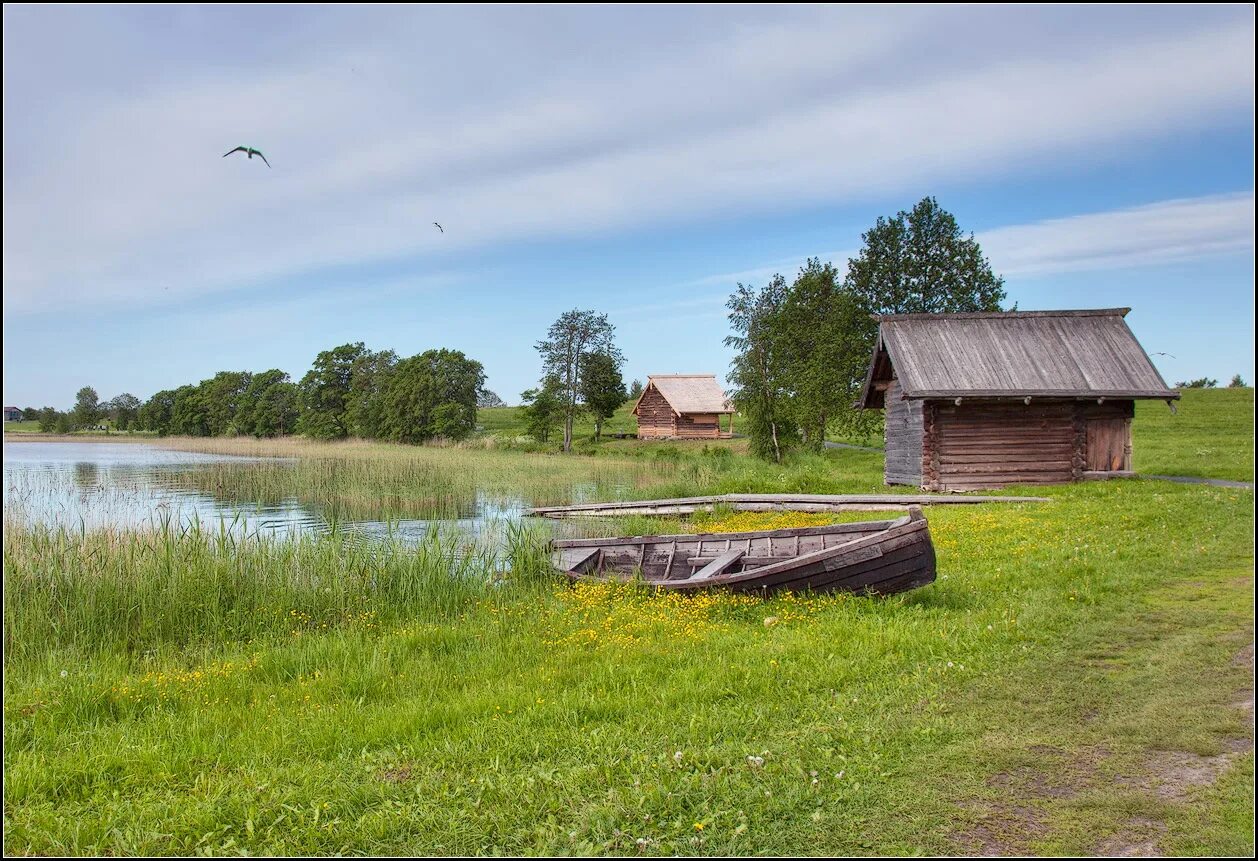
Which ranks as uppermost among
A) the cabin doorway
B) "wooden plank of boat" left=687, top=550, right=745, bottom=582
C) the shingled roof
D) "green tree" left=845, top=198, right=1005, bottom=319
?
"green tree" left=845, top=198, right=1005, bottom=319

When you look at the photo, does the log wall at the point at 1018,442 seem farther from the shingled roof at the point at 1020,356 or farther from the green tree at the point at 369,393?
the green tree at the point at 369,393

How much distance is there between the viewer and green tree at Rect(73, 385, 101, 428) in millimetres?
75625

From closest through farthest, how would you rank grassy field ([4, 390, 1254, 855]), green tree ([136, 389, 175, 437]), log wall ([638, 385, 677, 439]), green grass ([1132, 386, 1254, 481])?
grassy field ([4, 390, 1254, 855])
green grass ([1132, 386, 1254, 481])
log wall ([638, 385, 677, 439])
green tree ([136, 389, 175, 437])

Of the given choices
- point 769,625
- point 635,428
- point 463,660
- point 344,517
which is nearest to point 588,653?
point 463,660

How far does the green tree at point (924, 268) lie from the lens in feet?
123

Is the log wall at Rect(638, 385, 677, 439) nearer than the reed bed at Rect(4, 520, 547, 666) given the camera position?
No

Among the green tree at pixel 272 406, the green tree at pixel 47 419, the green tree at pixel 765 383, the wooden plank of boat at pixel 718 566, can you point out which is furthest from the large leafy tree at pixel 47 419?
the wooden plank of boat at pixel 718 566

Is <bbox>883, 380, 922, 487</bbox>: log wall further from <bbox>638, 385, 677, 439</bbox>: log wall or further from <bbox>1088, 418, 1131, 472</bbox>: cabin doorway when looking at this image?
<bbox>638, 385, 677, 439</bbox>: log wall

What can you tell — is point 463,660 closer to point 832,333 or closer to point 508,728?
point 508,728

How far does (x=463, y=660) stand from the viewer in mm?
8336

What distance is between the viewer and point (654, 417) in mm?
63844

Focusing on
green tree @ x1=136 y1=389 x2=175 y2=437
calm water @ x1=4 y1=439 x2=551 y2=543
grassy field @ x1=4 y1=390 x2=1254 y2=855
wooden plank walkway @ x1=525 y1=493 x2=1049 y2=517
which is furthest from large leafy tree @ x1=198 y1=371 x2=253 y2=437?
grassy field @ x1=4 y1=390 x2=1254 y2=855

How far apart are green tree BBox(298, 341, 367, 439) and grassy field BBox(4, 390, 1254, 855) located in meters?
55.2

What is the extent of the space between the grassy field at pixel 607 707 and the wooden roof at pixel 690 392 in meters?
46.9
